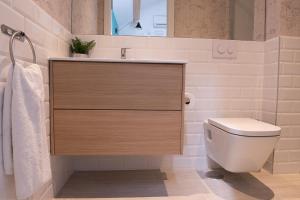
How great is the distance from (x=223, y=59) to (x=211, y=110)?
0.39 m

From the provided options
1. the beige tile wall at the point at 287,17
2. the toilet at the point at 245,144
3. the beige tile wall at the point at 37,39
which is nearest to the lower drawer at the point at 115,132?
the beige tile wall at the point at 37,39

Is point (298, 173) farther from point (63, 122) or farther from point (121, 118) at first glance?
point (63, 122)

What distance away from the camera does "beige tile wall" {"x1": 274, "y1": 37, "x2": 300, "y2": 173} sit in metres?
1.70

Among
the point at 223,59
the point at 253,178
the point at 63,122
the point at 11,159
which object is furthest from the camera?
the point at 223,59

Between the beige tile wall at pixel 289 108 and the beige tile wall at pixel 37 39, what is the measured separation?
1.45m

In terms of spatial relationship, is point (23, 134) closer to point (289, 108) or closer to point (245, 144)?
point (245, 144)

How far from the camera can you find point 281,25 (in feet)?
5.54

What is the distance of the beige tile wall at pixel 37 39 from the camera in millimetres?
824

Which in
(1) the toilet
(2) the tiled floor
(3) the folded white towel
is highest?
(3) the folded white towel

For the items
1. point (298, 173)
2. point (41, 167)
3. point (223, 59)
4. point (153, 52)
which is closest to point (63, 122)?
point (41, 167)

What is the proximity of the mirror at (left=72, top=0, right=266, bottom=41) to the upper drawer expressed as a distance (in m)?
0.61

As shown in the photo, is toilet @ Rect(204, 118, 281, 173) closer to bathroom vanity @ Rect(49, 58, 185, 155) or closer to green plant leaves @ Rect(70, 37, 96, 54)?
bathroom vanity @ Rect(49, 58, 185, 155)

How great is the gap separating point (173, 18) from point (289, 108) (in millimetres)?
1052

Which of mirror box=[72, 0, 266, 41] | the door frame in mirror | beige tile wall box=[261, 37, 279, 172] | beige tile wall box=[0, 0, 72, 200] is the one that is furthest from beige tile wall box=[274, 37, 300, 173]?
beige tile wall box=[0, 0, 72, 200]
